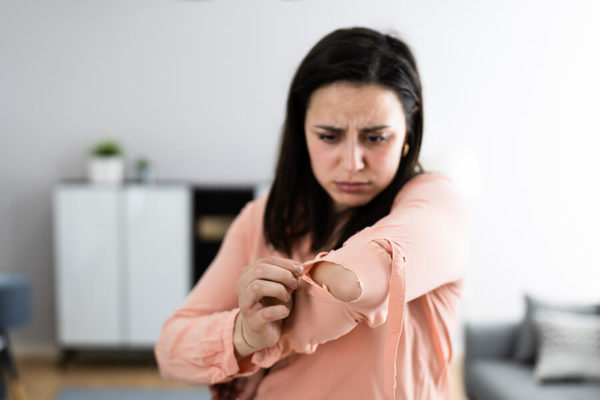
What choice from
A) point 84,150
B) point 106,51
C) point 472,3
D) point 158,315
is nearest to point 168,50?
point 106,51

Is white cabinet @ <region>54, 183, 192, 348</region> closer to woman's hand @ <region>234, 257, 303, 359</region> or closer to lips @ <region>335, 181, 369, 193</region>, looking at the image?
lips @ <region>335, 181, 369, 193</region>

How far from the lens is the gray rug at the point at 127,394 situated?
3584 mm

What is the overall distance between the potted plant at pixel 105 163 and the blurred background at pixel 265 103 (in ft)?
0.68

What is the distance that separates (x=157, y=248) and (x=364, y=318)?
11.0 feet

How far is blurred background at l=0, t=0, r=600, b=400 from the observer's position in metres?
4.24

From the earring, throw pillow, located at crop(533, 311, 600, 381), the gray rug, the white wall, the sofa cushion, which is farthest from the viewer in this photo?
the white wall

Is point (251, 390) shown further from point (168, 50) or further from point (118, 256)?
point (168, 50)

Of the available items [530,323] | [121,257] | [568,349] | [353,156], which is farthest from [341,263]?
[121,257]

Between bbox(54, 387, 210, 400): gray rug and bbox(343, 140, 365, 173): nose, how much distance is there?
3.05 metres

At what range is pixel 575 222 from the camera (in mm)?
4316

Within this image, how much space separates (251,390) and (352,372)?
209 millimetres

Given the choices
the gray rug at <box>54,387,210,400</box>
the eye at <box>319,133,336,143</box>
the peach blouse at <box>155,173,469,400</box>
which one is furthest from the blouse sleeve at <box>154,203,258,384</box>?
the gray rug at <box>54,387,210,400</box>

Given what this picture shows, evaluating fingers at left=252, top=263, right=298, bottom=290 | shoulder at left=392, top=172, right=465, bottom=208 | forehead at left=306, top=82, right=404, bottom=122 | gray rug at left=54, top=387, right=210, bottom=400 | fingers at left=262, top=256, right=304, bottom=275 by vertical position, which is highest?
forehead at left=306, top=82, right=404, bottom=122

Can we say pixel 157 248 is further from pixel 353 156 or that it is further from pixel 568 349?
pixel 353 156
